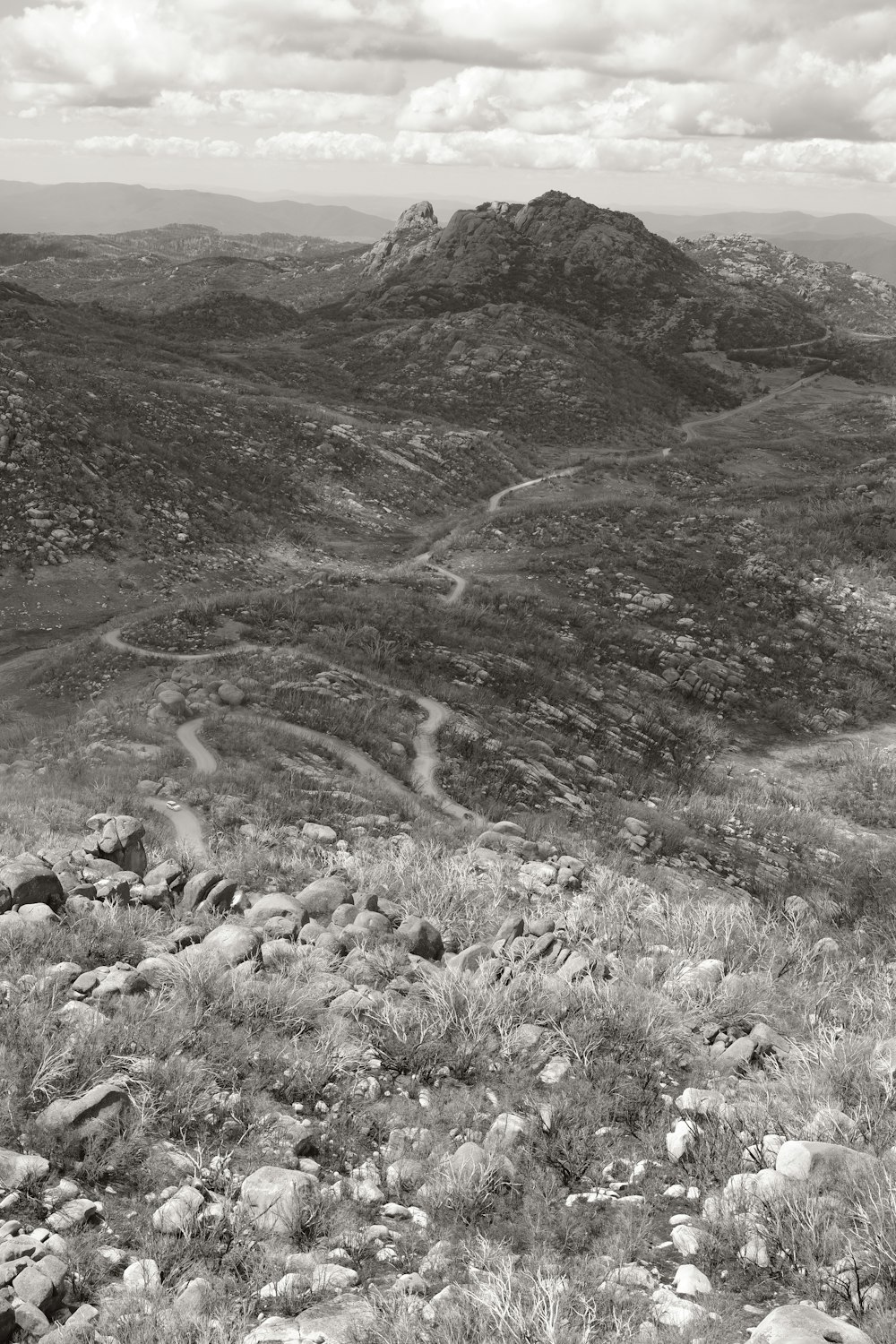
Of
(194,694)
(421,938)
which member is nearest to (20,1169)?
(421,938)

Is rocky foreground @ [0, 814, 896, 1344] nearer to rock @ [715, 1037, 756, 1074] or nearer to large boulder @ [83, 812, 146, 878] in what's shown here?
rock @ [715, 1037, 756, 1074]

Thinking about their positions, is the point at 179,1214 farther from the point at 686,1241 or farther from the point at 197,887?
the point at 197,887

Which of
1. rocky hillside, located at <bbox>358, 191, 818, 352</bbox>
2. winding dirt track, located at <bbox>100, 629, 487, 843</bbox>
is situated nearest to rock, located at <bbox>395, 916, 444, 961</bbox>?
winding dirt track, located at <bbox>100, 629, 487, 843</bbox>

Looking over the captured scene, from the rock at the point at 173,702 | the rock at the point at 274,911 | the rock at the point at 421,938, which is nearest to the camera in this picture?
the rock at the point at 421,938

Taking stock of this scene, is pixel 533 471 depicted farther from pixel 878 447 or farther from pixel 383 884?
pixel 383 884

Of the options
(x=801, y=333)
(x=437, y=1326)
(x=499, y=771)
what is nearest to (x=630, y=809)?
(x=499, y=771)

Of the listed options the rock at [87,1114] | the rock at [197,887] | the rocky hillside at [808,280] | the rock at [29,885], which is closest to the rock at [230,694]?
the rock at [197,887]

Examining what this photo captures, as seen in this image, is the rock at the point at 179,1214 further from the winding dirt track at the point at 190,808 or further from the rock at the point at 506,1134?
the winding dirt track at the point at 190,808
